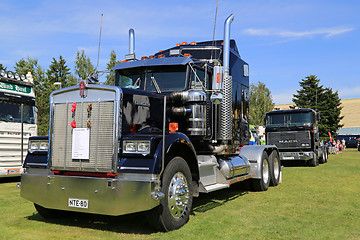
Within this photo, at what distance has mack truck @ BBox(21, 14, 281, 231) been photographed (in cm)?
471

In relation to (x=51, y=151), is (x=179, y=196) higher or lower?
lower

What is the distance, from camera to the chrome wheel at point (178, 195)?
5.09 m

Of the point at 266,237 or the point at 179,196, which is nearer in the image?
the point at 266,237

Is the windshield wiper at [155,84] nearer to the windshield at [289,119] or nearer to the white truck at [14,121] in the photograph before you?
the white truck at [14,121]

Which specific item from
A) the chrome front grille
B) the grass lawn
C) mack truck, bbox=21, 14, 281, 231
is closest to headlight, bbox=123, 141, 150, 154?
mack truck, bbox=21, 14, 281, 231

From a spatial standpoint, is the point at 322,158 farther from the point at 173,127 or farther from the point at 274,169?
the point at 173,127

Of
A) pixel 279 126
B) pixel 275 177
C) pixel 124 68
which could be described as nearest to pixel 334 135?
pixel 279 126

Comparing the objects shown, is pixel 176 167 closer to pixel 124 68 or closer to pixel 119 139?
pixel 119 139

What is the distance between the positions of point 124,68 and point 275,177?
19.9ft

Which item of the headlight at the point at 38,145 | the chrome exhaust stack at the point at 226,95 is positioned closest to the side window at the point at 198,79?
the chrome exhaust stack at the point at 226,95

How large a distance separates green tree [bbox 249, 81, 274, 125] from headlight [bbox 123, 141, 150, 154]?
4918 centimetres

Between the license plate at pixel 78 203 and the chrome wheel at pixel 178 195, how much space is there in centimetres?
121

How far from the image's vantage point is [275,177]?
1044cm

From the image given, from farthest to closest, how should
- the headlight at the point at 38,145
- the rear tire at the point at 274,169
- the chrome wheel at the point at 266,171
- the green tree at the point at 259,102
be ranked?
the green tree at the point at 259,102 → the rear tire at the point at 274,169 → the chrome wheel at the point at 266,171 → the headlight at the point at 38,145
